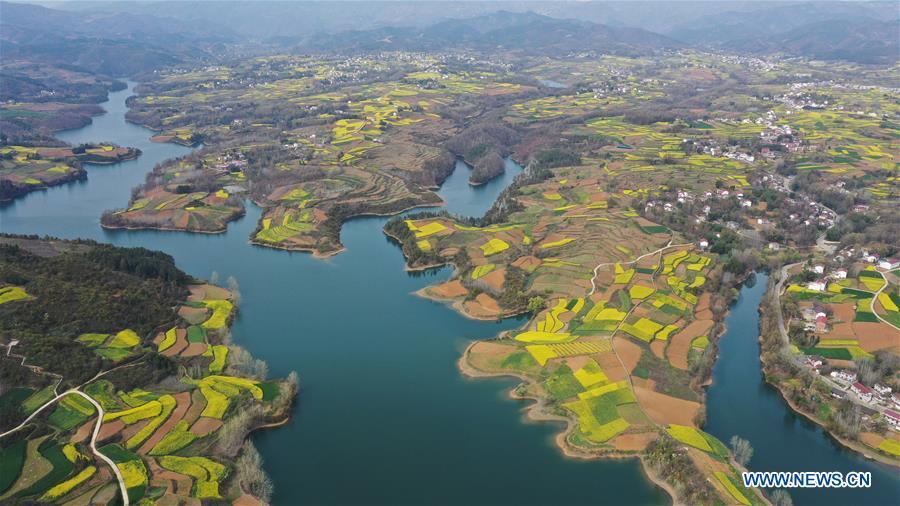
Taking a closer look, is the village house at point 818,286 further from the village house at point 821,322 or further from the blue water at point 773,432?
the blue water at point 773,432

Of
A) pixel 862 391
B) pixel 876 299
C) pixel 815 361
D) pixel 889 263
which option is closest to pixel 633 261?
pixel 815 361

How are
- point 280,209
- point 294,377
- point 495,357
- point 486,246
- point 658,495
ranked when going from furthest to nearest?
point 280,209, point 486,246, point 495,357, point 294,377, point 658,495

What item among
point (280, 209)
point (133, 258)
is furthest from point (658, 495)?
point (280, 209)

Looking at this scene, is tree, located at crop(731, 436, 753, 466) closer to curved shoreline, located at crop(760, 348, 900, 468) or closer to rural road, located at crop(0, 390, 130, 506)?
curved shoreline, located at crop(760, 348, 900, 468)

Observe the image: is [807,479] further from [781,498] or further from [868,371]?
[868,371]

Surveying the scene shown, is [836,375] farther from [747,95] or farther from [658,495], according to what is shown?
[747,95]

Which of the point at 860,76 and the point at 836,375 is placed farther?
the point at 860,76
